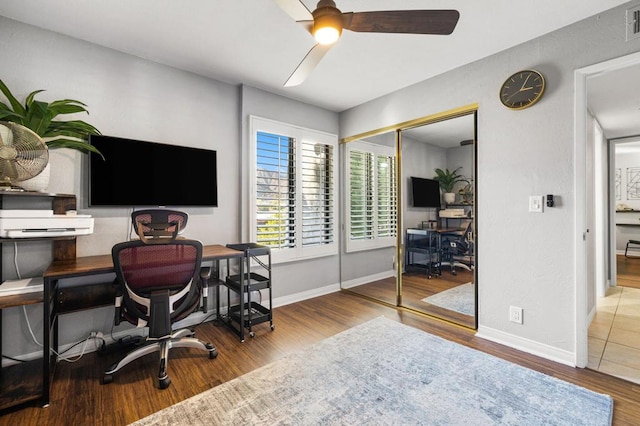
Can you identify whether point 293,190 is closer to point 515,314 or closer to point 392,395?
point 392,395

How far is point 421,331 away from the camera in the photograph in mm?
2785

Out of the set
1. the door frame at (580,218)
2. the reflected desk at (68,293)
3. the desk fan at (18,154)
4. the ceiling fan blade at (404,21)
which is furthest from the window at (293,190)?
the door frame at (580,218)

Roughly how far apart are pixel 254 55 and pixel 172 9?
0.76 metres

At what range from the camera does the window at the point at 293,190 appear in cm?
339

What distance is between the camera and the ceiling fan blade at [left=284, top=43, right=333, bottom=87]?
180cm

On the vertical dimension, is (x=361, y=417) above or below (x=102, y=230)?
below

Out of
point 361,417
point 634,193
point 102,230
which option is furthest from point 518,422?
point 634,193

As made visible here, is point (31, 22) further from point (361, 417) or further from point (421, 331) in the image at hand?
point (421, 331)

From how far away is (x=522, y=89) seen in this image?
241cm

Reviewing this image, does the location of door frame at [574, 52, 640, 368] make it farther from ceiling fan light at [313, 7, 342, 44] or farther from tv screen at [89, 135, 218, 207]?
tv screen at [89, 135, 218, 207]

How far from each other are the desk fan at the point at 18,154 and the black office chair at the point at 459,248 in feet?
11.3

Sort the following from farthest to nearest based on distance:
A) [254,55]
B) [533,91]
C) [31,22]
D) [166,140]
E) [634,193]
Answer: [634,193] < [166,140] < [254,55] < [533,91] < [31,22]

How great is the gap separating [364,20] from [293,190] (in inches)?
89.9

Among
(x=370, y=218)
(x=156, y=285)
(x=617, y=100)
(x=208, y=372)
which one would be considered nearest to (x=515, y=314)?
(x=370, y=218)
